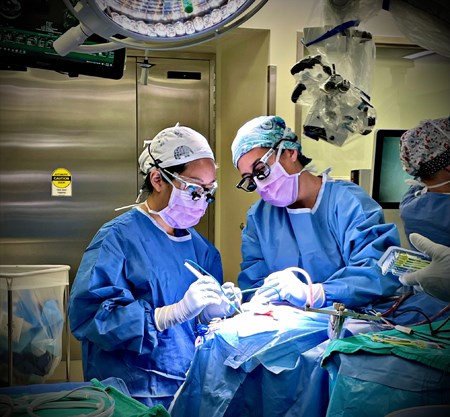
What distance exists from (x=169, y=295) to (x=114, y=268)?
10.3 inches

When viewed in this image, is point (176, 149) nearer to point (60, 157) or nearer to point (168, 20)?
point (168, 20)

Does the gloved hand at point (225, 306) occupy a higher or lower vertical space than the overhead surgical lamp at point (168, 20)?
lower

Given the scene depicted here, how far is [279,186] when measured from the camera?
7.66 feet

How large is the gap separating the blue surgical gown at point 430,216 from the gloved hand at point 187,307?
1.06 meters

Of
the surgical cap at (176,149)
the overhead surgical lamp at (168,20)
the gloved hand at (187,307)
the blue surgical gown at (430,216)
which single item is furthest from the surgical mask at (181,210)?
the blue surgical gown at (430,216)

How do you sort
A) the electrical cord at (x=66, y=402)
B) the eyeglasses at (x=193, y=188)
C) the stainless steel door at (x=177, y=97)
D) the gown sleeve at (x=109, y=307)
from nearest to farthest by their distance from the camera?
the electrical cord at (x=66, y=402)
the gown sleeve at (x=109, y=307)
the eyeglasses at (x=193, y=188)
the stainless steel door at (x=177, y=97)

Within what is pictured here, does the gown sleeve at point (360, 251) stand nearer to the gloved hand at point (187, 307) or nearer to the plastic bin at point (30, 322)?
the gloved hand at point (187, 307)

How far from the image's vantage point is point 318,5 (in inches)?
97.6

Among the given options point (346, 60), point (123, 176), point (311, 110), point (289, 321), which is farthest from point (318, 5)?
point (123, 176)

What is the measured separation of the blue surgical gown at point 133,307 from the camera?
191 centimetres

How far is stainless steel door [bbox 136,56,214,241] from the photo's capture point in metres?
3.93

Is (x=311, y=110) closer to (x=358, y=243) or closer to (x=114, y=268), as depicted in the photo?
(x=358, y=243)

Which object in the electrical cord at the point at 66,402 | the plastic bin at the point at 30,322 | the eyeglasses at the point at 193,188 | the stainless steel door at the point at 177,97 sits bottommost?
the plastic bin at the point at 30,322

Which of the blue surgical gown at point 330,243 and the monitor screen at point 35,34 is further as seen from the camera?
the blue surgical gown at point 330,243
